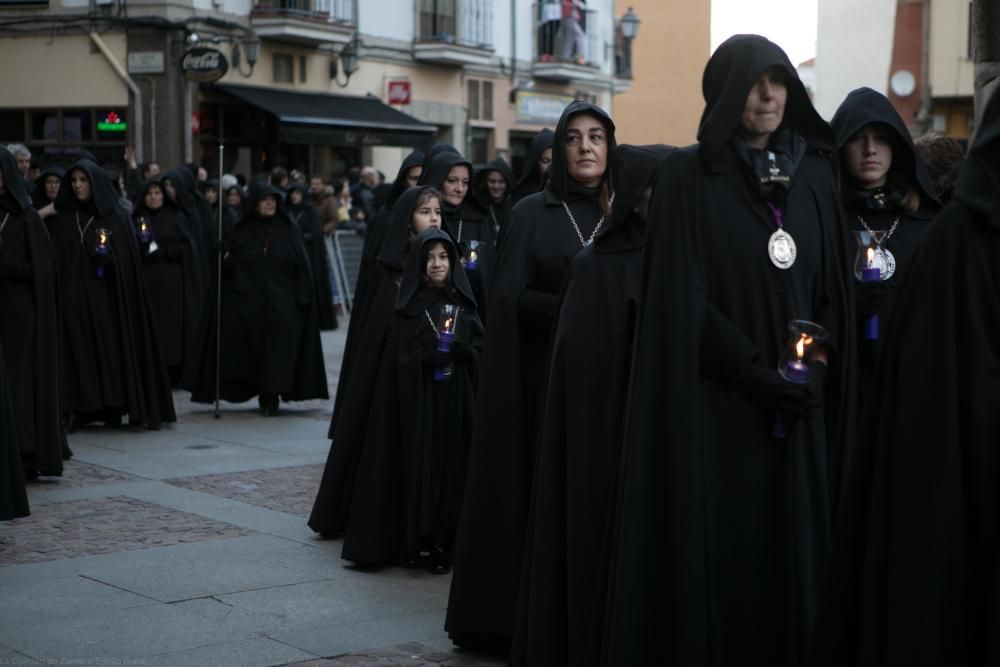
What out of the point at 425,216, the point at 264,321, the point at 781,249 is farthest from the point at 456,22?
the point at 781,249

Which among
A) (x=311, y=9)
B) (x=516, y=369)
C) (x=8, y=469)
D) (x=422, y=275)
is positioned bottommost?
(x=8, y=469)

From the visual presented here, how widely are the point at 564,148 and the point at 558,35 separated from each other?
34.4m

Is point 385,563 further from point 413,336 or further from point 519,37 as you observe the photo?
point 519,37

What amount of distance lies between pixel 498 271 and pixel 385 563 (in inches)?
85.6

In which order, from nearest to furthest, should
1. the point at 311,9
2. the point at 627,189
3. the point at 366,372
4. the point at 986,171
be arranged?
the point at 986,171
the point at 627,189
the point at 366,372
the point at 311,9

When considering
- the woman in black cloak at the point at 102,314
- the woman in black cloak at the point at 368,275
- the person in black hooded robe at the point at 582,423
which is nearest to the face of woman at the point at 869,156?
the person in black hooded robe at the point at 582,423

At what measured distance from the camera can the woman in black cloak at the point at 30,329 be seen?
10.8 metres

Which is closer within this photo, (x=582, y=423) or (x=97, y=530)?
(x=582, y=423)

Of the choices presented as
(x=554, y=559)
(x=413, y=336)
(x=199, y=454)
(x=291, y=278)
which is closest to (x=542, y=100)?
(x=291, y=278)

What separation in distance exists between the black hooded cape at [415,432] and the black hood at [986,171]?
4732 millimetres

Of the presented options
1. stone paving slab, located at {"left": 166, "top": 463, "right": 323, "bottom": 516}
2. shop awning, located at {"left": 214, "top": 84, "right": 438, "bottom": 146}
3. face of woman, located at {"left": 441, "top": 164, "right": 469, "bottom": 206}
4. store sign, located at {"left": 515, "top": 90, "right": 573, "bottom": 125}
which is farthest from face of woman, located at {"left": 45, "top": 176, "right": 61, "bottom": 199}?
store sign, located at {"left": 515, "top": 90, "right": 573, "bottom": 125}

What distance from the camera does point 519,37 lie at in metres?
39.4

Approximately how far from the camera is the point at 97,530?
9344 millimetres

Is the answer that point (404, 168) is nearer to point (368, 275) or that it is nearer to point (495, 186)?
point (495, 186)
